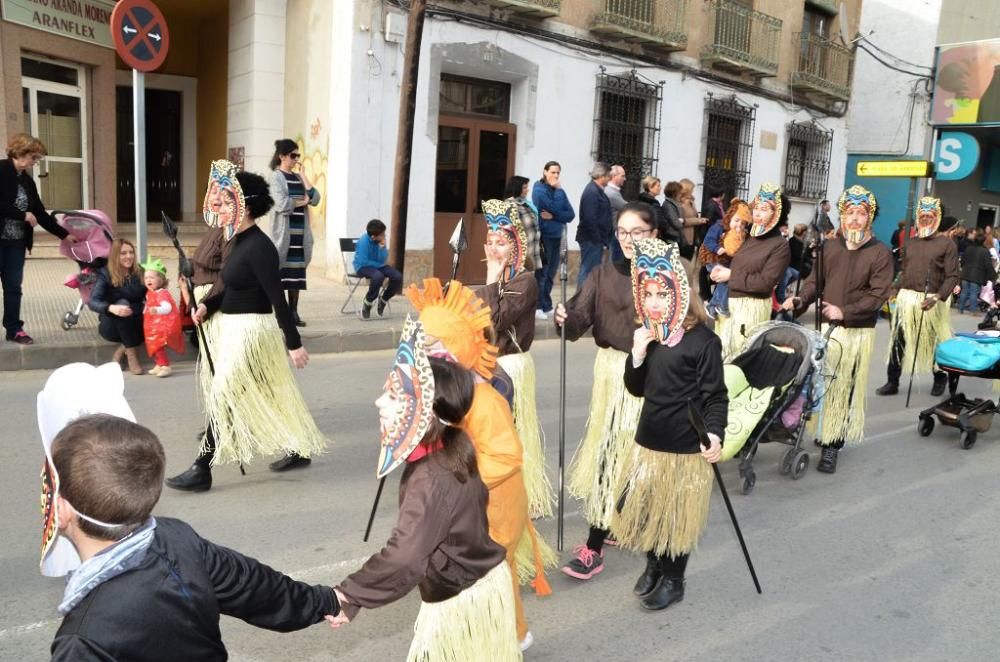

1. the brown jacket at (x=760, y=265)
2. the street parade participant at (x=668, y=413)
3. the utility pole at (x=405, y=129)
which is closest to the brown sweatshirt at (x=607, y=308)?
the street parade participant at (x=668, y=413)

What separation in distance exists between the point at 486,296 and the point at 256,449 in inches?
68.7

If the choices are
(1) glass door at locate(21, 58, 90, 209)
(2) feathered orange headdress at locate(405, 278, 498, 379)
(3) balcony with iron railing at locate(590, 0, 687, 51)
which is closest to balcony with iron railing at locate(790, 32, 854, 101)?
(3) balcony with iron railing at locate(590, 0, 687, 51)

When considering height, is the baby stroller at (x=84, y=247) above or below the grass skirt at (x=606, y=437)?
above

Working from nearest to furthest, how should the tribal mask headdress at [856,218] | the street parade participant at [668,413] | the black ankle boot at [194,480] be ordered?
1. the street parade participant at [668,413]
2. the black ankle boot at [194,480]
3. the tribal mask headdress at [856,218]

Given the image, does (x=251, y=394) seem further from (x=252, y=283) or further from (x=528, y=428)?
(x=528, y=428)

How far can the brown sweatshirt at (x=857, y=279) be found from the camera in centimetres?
588

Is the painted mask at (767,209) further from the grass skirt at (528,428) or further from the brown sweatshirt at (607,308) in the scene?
the grass skirt at (528,428)

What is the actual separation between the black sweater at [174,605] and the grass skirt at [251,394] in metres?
2.83

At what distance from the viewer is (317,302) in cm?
1070

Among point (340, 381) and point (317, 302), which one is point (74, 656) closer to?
point (340, 381)

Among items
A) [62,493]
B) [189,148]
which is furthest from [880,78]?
[62,493]


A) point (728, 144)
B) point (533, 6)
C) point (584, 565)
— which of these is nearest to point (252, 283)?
point (584, 565)

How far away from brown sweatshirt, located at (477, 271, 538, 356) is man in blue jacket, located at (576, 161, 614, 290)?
264 inches

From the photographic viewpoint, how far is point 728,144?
1789 centimetres
